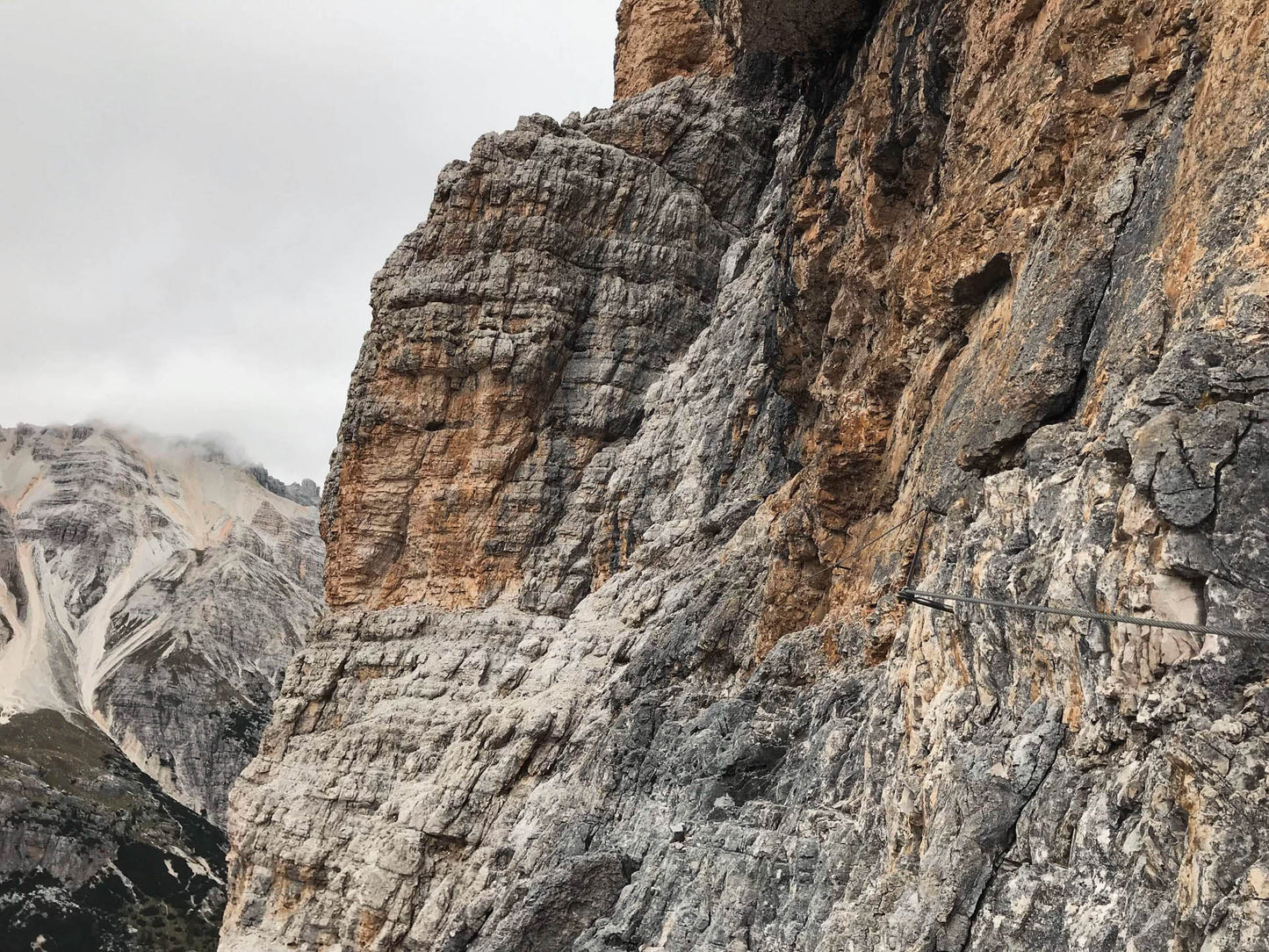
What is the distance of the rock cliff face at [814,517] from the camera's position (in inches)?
367

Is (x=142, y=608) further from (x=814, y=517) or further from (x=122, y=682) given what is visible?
(x=814, y=517)

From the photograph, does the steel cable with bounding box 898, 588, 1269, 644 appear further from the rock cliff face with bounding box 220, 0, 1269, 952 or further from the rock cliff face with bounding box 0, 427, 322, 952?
the rock cliff face with bounding box 0, 427, 322, 952

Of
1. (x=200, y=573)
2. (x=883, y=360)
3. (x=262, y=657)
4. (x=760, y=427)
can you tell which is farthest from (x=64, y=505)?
(x=883, y=360)

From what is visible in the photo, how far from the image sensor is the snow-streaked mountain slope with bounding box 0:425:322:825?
135 metres

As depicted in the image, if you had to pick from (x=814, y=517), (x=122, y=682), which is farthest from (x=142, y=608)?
(x=814, y=517)

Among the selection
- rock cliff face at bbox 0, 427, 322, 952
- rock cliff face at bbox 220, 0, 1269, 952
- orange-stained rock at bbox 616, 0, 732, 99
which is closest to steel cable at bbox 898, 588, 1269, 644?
rock cliff face at bbox 220, 0, 1269, 952

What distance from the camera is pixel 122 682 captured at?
142m

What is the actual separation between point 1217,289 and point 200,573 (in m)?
168

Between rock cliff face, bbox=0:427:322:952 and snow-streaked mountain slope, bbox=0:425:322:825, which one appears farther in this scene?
snow-streaked mountain slope, bbox=0:425:322:825

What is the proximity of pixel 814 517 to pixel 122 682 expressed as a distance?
141 meters

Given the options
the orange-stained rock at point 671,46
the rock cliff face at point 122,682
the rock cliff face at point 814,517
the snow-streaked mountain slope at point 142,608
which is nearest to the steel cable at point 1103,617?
the rock cliff face at point 814,517

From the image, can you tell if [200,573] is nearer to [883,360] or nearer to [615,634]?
[615,634]

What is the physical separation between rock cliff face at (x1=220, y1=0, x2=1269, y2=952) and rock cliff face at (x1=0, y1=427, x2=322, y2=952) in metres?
73.7

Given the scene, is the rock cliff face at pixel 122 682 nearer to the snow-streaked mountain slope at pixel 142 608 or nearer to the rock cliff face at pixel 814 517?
the snow-streaked mountain slope at pixel 142 608
